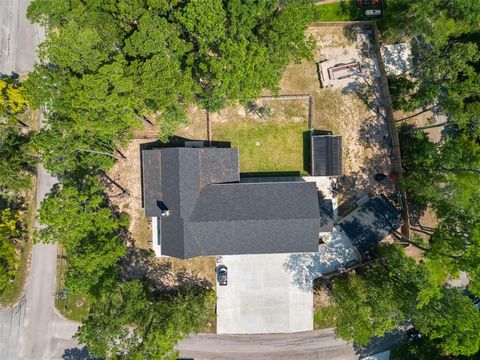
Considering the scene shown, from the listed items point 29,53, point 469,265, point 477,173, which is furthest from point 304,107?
point 29,53

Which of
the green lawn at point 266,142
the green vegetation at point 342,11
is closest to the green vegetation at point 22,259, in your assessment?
the green lawn at point 266,142

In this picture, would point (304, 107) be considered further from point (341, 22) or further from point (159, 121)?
point (159, 121)

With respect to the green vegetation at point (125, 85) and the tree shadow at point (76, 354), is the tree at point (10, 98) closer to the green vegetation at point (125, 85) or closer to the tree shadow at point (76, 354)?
the green vegetation at point (125, 85)

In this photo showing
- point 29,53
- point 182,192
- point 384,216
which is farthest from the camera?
point 29,53

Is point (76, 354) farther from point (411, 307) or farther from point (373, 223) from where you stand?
point (373, 223)

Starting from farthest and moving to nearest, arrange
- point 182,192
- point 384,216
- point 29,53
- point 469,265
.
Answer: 1. point 29,53
2. point 384,216
3. point 182,192
4. point 469,265

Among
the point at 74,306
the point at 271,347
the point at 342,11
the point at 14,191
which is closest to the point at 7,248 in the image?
the point at 14,191
